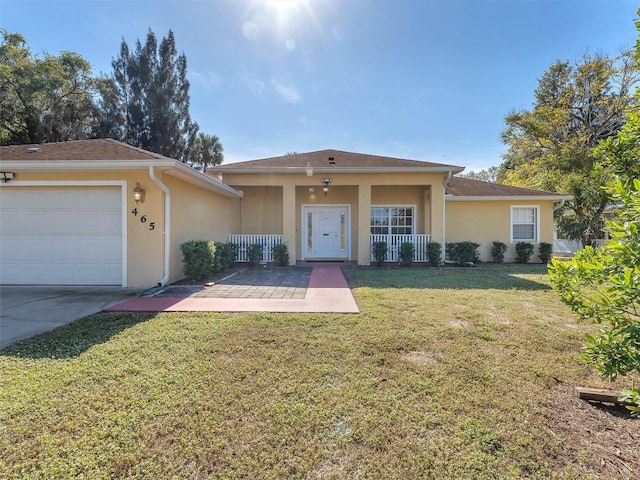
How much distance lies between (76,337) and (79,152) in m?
5.47

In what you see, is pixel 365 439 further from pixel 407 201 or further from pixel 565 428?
pixel 407 201

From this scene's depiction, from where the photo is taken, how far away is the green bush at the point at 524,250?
1141 centimetres

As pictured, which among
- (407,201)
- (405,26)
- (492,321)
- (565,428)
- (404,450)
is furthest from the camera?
(407,201)

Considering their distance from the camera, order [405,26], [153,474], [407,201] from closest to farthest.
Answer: [153,474], [405,26], [407,201]

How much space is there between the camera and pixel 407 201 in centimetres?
1198

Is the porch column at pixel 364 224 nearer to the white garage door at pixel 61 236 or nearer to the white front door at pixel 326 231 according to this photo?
the white front door at pixel 326 231

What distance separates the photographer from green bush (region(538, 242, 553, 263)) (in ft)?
37.4

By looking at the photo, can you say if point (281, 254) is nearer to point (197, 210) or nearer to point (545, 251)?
point (197, 210)

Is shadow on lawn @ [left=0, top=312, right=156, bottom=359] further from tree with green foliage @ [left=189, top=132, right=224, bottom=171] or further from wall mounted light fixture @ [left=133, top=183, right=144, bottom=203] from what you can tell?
tree with green foliage @ [left=189, top=132, right=224, bottom=171]

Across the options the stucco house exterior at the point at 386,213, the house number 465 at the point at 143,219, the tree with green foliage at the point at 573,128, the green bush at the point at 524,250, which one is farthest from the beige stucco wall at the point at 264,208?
the tree with green foliage at the point at 573,128

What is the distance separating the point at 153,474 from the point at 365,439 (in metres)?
1.35

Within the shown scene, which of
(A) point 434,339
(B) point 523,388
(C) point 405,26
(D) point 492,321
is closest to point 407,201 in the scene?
(C) point 405,26

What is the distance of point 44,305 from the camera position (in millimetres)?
5145

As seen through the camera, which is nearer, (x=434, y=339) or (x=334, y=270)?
(x=434, y=339)
